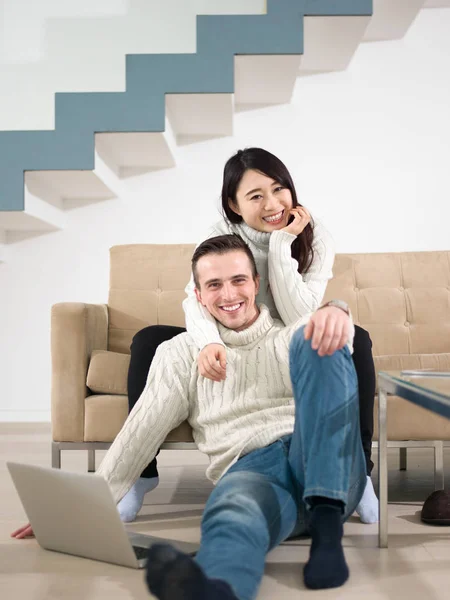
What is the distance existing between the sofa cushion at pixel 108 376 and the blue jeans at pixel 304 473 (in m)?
0.74

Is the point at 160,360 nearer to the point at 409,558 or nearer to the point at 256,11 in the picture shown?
the point at 409,558

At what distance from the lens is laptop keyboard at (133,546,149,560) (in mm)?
1387

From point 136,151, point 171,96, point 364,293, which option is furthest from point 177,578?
point 136,151

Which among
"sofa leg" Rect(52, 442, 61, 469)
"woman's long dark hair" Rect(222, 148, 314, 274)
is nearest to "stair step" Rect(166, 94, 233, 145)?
"woman's long dark hair" Rect(222, 148, 314, 274)

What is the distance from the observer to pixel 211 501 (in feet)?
4.12

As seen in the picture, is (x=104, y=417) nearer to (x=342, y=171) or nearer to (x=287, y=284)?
(x=287, y=284)

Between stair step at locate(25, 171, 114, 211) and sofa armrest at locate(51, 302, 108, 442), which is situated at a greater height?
stair step at locate(25, 171, 114, 211)

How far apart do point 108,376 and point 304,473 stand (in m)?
0.86

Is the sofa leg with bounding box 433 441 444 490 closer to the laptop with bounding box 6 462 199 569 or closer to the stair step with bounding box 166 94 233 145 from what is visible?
the laptop with bounding box 6 462 199 569

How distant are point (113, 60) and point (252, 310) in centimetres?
266

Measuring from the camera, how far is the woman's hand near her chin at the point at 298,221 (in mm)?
1850

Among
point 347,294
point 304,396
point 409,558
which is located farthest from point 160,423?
point 347,294

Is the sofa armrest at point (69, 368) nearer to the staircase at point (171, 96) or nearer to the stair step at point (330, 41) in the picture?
the staircase at point (171, 96)

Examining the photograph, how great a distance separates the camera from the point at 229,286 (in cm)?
159
